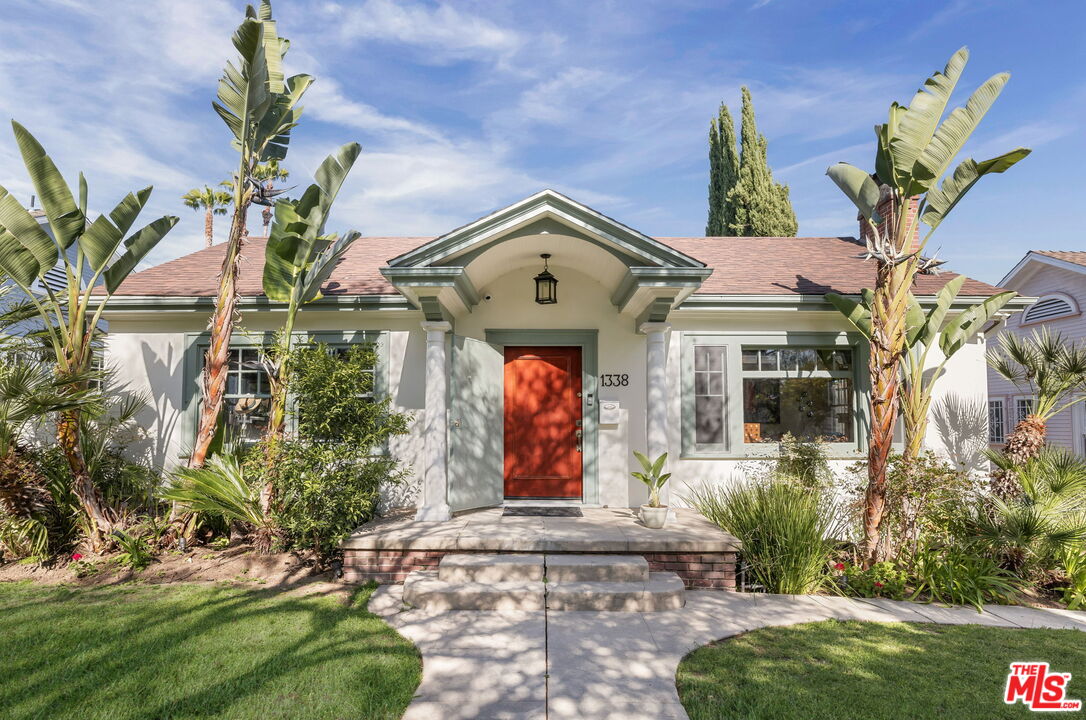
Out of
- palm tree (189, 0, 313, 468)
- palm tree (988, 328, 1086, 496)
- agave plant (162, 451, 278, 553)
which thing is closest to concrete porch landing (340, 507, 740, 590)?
agave plant (162, 451, 278, 553)

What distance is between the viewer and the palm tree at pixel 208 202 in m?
22.4

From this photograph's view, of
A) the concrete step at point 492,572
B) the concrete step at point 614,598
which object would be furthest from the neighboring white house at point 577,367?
the concrete step at point 614,598

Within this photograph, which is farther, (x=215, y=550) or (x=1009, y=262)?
(x=1009, y=262)

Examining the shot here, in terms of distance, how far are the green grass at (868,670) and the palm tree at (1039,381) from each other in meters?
2.69

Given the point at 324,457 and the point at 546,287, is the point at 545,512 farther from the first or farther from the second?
the point at 546,287

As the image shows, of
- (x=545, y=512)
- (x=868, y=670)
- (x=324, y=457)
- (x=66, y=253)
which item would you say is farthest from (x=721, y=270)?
(x=66, y=253)

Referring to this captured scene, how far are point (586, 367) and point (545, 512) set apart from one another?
2237 millimetres

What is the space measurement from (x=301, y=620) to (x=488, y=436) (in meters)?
3.36

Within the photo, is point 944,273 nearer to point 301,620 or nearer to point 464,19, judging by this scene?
point 464,19

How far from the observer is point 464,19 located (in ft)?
28.0

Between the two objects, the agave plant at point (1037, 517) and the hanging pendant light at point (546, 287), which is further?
the hanging pendant light at point (546, 287)

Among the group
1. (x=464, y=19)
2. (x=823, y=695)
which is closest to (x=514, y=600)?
(x=823, y=695)

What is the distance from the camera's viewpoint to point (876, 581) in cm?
597

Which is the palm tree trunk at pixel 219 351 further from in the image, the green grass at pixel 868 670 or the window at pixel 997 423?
the window at pixel 997 423
